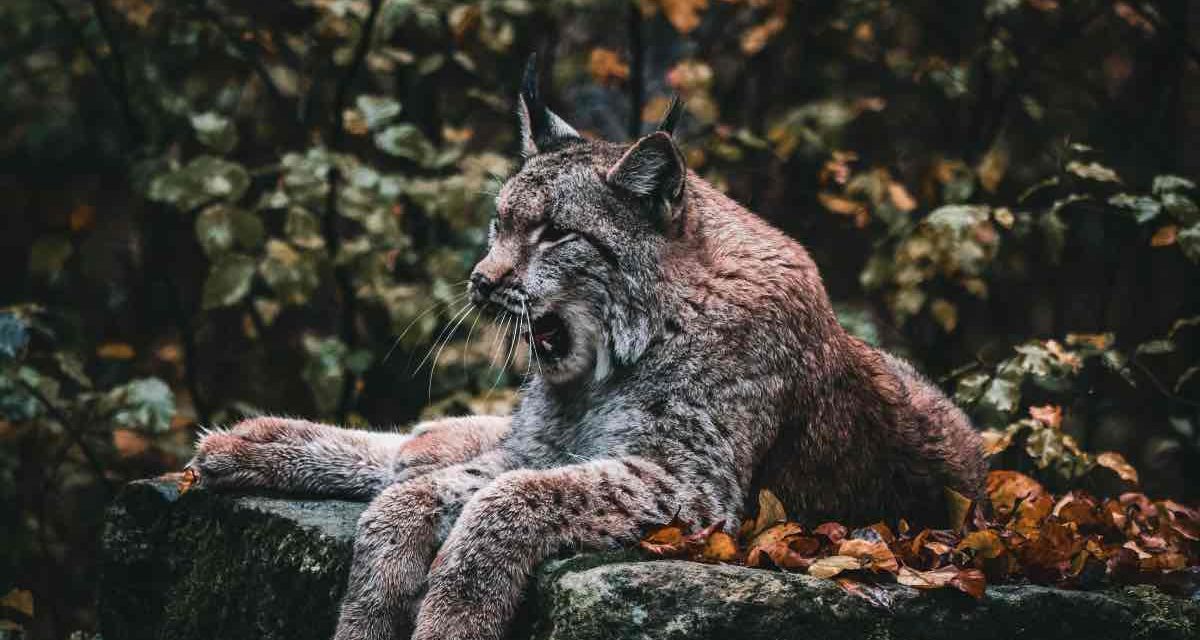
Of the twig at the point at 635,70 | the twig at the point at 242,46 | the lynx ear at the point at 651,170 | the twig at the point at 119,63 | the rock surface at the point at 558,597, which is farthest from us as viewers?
the twig at the point at 635,70

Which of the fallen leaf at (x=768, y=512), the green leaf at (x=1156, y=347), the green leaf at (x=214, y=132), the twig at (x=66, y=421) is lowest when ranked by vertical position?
the twig at (x=66, y=421)

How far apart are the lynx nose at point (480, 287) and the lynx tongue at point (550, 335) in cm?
18

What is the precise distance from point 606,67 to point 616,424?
373 cm

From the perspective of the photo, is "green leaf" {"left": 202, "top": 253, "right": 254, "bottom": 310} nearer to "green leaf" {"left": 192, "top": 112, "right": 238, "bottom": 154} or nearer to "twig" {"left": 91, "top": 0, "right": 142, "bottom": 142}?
"green leaf" {"left": 192, "top": 112, "right": 238, "bottom": 154}

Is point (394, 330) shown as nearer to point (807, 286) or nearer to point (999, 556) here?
point (807, 286)

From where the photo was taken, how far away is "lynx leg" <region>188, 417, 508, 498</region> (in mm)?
4133

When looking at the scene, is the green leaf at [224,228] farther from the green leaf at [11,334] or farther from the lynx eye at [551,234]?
the lynx eye at [551,234]

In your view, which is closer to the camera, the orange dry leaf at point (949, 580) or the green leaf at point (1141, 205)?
the orange dry leaf at point (949, 580)

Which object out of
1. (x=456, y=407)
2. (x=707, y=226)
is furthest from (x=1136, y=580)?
(x=456, y=407)

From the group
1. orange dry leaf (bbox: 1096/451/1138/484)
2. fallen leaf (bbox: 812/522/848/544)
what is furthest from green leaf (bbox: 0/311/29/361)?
orange dry leaf (bbox: 1096/451/1138/484)

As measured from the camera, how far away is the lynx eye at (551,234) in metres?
3.80

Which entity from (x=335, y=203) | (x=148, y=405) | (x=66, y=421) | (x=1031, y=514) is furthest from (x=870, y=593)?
(x=66, y=421)

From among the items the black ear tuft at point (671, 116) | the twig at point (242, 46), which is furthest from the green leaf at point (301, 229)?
the black ear tuft at point (671, 116)

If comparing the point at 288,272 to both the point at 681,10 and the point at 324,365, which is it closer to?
the point at 324,365
